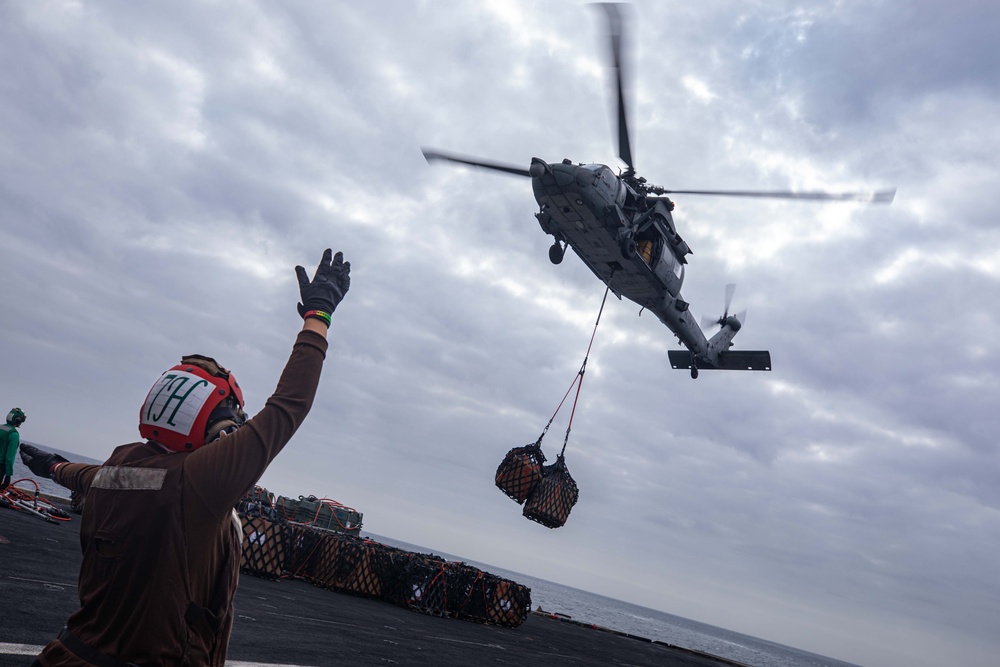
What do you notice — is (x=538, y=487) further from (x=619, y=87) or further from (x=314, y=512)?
(x=314, y=512)

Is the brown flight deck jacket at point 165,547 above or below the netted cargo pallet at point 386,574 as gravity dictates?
above

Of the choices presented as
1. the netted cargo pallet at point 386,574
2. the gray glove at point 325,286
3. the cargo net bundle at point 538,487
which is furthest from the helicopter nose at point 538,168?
the gray glove at point 325,286

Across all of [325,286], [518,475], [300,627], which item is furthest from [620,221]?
[325,286]

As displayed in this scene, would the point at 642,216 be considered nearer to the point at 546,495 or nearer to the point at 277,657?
the point at 546,495

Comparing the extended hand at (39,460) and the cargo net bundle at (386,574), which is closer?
the extended hand at (39,460)

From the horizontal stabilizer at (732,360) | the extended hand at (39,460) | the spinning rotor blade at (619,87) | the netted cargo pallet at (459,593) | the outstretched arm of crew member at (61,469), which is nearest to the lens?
the outstretched arm of crew member at (61,469)

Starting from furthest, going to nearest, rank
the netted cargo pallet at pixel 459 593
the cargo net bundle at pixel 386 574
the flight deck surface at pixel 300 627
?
the netted cargo pallet at pixel 459 593 < the cargo net bundle at pixel 386 574 < the flight deck surface at pixel 300 627

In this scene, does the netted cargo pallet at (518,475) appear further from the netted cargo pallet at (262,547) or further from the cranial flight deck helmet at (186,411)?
the cranial flight deck helmet at (186,411)

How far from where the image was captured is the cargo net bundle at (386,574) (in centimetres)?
1942

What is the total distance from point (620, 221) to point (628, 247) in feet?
2.48

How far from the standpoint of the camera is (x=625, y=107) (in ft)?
53.8

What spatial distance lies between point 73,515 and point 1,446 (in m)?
7.40

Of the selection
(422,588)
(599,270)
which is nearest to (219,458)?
(599,270)

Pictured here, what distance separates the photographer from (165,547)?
264cm
